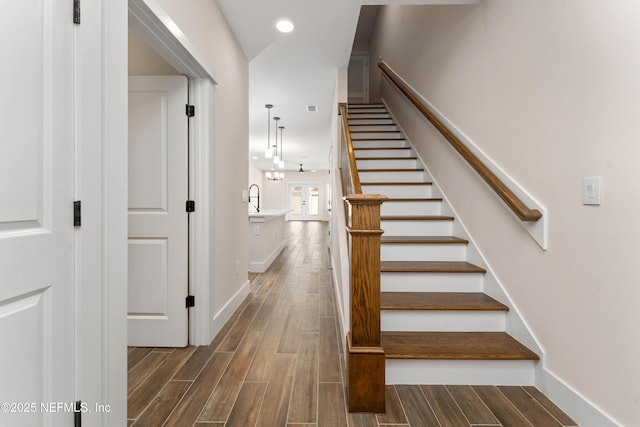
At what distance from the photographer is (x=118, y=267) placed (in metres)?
1.31

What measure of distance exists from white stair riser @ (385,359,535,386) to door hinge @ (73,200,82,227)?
166 cm

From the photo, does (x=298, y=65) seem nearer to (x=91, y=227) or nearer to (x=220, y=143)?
(x=220, y=143)

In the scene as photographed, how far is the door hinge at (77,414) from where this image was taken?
43.9 inches

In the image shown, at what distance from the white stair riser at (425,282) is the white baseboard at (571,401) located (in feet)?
2.31

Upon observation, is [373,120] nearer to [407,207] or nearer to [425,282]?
[407,207]

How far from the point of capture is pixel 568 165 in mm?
1584

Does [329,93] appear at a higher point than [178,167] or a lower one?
higher

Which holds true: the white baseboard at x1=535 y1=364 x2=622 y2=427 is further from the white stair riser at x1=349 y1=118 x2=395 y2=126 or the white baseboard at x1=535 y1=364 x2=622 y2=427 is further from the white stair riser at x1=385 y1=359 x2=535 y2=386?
the white stair riser at x1=349 y1=118 x2=395 y2=126

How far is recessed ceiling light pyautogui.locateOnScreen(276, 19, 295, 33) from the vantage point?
9.26 feet

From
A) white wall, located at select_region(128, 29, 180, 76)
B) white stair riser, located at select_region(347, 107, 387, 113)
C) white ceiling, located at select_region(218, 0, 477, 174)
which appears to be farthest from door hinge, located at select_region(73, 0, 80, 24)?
white stair riser, located at select_region(347, 107, 387, 113)

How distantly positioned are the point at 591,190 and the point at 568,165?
0.63 feet

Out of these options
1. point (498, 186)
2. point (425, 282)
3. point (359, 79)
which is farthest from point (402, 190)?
point (359, 79)

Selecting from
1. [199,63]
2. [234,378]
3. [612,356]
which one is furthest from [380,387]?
[199,63]

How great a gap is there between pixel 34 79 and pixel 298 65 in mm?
3214
